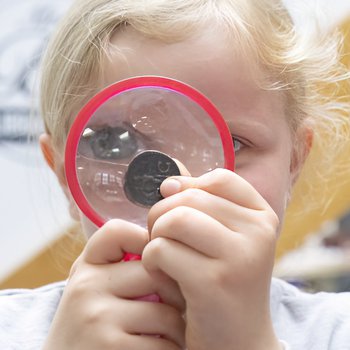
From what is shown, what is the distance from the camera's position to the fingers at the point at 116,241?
858 millimetres

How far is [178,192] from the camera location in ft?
2.81

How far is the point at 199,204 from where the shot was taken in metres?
0.84

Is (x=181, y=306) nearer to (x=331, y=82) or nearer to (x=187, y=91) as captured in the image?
(x=187, y=91)

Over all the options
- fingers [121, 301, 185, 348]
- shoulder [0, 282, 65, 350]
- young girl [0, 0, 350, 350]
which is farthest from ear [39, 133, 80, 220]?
fingers [121, 301, 185, 348]

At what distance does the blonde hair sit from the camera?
1169mm

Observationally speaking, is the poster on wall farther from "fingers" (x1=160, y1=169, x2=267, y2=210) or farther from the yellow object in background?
"fingers" (x1=160, y1=169, x2=267, y2=210)

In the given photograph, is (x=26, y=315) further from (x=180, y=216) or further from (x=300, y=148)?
(x=180, y=216)

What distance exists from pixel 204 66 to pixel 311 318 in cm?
51

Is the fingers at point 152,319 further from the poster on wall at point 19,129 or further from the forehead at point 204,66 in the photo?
the poster on wall at point 19,129

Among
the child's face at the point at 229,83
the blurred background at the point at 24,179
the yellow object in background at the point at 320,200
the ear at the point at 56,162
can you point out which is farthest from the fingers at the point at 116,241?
the blurred background at the point at 24,179

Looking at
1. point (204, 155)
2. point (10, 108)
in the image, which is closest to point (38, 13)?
point (10, 108)

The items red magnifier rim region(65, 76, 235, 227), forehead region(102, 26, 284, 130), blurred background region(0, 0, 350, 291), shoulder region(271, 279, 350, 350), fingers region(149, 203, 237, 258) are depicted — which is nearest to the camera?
fingers region(149, 203, 237, 258)

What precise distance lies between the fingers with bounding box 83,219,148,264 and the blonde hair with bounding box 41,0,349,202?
0.36m

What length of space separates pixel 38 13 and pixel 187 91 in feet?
4.25
